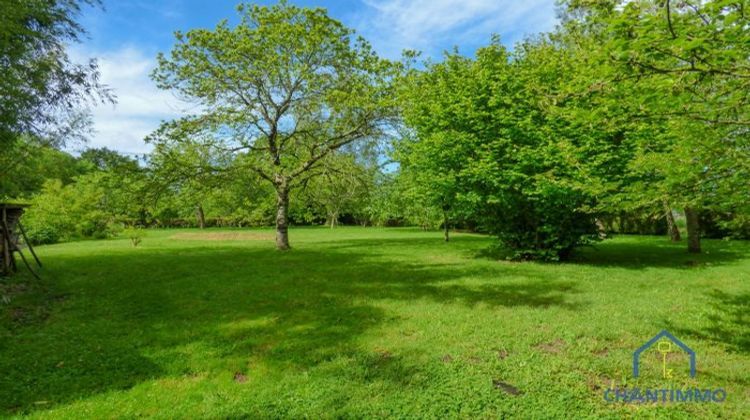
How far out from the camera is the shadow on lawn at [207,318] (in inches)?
179

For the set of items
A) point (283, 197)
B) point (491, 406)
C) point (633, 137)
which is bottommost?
point (491, 406)

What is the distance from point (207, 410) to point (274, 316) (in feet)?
9.93

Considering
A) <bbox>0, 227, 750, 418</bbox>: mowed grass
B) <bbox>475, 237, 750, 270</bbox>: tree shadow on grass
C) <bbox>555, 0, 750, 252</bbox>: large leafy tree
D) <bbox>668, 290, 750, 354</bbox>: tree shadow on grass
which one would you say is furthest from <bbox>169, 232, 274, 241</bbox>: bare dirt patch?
<bbox>555, 0, 750, 252</bbox>: large leafy tree

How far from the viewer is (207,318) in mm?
6598

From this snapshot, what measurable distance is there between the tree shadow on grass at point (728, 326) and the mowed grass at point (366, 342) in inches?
1.3

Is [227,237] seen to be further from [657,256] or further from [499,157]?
[657,256]

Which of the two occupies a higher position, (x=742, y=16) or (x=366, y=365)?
(x=742, y=16)

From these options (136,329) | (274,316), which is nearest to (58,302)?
(136,329)

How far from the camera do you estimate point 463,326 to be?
588cm

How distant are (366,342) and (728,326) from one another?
5239 mm

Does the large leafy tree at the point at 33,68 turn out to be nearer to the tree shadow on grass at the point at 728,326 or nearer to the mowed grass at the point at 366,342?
the mowed grass at the point at 366,342

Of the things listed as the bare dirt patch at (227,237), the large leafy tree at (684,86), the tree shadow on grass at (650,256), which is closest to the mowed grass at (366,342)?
the tree shadow on grass at (650,256)

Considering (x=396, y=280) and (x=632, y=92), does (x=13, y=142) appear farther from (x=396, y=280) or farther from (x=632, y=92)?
(x=632, y=92)

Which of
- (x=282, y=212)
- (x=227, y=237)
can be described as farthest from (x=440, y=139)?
(x=227, y=237)
